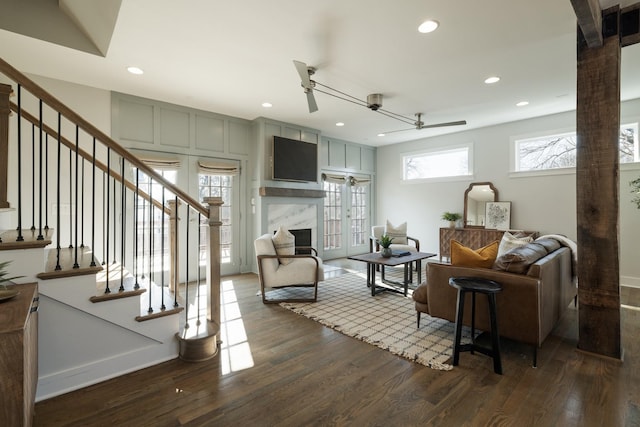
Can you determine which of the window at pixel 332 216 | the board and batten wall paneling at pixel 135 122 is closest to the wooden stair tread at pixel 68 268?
the board and batten wall paneling at pixel 135 122

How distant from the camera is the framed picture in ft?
19.1

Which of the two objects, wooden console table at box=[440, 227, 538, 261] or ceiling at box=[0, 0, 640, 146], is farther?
wooden console table at box=[440, 227, 538, 261]

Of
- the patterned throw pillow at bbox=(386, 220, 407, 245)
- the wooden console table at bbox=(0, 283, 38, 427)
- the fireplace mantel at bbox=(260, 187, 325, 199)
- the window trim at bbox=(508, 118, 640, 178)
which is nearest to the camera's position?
the wooden console table at bbox=(0, 283, 38, 427)

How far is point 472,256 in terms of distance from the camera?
2785 mm

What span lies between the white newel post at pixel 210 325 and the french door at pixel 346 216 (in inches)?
168

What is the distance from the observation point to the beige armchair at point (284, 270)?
3990mm

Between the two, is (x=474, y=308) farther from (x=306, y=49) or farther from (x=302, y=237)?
(x=302, y=237)

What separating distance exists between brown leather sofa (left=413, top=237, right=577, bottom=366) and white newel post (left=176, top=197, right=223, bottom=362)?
193 cm

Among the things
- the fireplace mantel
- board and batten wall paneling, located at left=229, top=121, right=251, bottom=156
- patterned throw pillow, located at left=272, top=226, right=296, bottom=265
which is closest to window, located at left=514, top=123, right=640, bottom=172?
the fireplace mantel

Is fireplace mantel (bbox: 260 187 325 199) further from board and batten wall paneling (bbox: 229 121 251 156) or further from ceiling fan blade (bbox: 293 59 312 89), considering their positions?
ceiling fan blade (bbox: 293 59 312 89)

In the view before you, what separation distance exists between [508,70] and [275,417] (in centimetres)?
417

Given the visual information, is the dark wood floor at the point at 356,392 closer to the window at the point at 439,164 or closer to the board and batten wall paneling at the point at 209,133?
the board and batten wall paneling at the point at 209,133

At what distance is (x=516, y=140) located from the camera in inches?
228

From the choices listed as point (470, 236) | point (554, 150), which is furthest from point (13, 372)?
point (554, 150)
